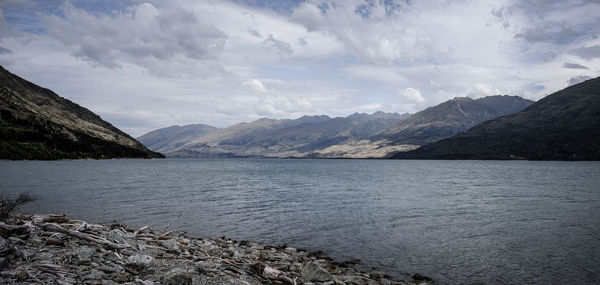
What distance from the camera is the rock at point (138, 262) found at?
1566 centimetres

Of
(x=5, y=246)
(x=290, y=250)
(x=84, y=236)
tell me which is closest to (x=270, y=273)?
(x=84, y=236)

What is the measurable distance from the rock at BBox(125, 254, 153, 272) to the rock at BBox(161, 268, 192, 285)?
85.1 inches

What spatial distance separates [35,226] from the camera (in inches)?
719

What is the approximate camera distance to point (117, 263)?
15.8m

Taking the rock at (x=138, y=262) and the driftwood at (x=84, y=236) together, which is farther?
the driftwood at (x=84, y=236)

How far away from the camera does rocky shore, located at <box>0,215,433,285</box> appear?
13.1m

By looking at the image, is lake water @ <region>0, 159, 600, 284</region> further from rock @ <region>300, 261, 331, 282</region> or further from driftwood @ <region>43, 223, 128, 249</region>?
driftwood @ <region>43, 223, 128, 249</region>

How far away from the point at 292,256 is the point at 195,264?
1060 centimetres

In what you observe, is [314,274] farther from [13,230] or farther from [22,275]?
[13,230]

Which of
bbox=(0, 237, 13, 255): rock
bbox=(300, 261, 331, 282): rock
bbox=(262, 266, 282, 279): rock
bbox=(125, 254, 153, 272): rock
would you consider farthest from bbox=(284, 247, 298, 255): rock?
bbox=(0, 237, 13, 255): rock

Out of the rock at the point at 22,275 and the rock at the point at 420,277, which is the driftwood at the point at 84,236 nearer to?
the rock at the point at 22,275

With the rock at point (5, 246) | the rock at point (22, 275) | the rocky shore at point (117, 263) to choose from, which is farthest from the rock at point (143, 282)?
the rock at point (5, 246)

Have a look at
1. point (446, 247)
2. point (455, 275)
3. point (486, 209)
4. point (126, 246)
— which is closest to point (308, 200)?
point (486, 209)

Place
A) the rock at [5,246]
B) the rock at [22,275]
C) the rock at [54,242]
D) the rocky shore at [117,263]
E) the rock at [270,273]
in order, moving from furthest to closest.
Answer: the rock at [270,273], the rock at [54,242], the rock at [5,246], the rocky shore at [117,263], the rock at [22,275]
